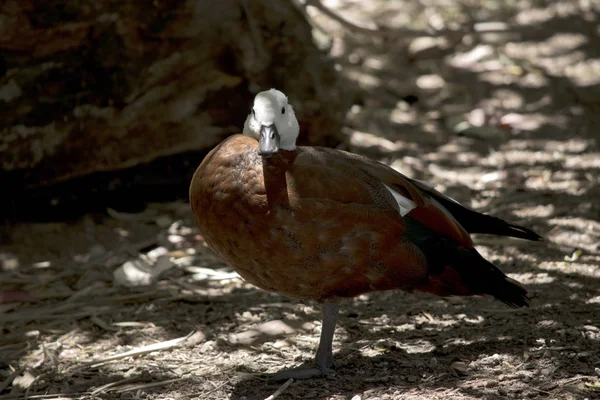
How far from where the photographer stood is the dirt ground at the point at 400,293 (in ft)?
10.8

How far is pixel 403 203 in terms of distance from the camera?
130 inches

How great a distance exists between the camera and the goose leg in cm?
332

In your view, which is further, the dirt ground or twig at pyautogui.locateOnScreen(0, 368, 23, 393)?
twig at pyautogui.locateOnScreen(0, 368, 23, 393)

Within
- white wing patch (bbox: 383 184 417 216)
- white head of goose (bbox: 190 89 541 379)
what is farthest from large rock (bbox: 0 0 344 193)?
white wing patch (bbox: 383 184 417 216)

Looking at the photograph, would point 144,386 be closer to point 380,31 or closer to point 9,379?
point 9,379

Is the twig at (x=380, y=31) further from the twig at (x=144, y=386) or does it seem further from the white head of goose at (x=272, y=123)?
the twig at (x=144, y=386)

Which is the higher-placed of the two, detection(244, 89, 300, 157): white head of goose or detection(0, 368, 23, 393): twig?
detection(244, 89, 300, 157): white head of goose

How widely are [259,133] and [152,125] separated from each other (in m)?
2.10

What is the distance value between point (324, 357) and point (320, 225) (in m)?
0.60

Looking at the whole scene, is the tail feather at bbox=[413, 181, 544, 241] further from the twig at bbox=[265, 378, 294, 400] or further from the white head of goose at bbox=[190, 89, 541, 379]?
the twig at bbox=[265, 378, 294, 400]

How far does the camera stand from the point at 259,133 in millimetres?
3229

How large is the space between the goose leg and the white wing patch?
450 millimetres

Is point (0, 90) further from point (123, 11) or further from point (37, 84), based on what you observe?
point (123, 11)

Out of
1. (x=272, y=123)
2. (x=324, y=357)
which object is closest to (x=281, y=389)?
(x=324, y=357)
